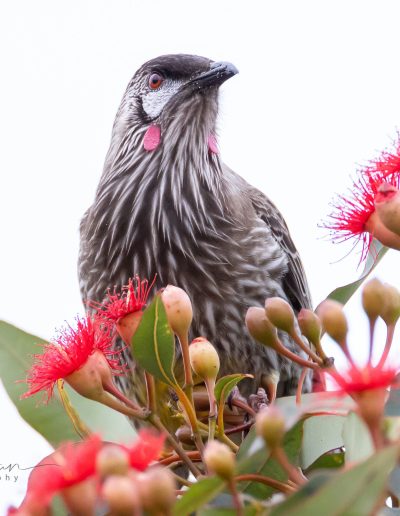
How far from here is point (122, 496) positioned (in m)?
0.97

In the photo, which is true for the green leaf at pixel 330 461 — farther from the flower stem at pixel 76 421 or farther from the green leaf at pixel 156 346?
the flower stem at pixel 76 421

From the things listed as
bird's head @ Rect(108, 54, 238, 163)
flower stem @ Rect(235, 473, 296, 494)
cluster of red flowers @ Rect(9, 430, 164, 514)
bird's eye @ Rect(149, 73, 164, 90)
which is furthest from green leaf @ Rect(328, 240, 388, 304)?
bird's eye @ Rect(149, 73, 164, 90)

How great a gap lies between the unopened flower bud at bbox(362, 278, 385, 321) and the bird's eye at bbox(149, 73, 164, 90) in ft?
10.8

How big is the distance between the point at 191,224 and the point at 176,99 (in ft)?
2.31

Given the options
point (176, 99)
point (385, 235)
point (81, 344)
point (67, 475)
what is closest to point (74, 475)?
point (67, 475)

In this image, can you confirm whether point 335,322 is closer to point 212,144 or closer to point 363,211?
point 363,211

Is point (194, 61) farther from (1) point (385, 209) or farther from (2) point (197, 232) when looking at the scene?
(1) point (385, 209)

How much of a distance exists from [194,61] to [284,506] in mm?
3726

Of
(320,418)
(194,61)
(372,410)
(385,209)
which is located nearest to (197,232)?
(194,61)

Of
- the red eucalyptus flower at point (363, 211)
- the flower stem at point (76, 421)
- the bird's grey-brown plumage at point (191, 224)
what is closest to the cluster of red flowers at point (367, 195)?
the red eucalyptus flower at point (363, 211)

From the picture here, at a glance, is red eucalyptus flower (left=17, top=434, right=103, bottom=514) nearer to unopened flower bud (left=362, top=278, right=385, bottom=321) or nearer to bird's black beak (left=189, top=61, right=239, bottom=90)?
unopened flower bud (left=362, top=278, right=385, bottom=321)

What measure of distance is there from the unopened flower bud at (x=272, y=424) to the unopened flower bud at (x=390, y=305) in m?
0.58

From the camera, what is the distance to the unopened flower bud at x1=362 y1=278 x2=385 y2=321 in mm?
1619

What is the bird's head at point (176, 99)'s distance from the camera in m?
4.59
